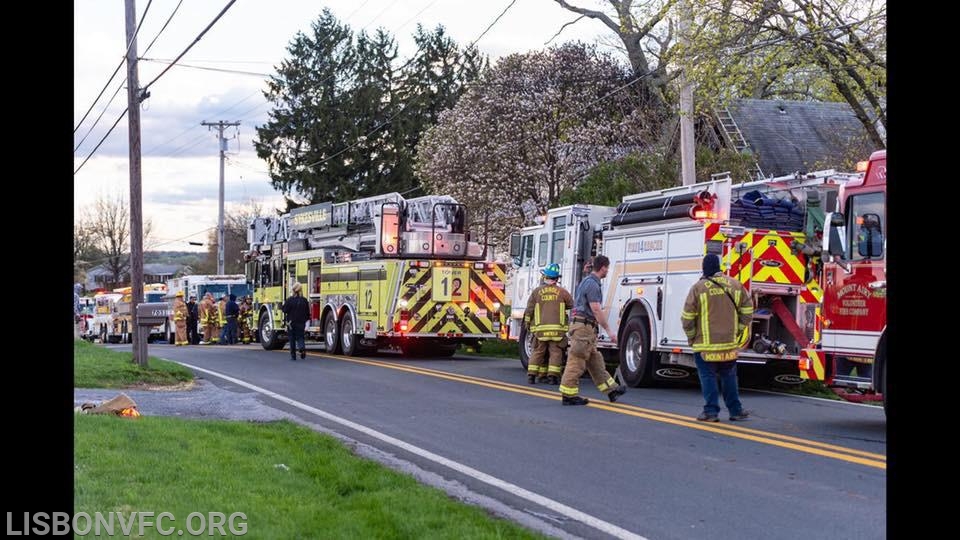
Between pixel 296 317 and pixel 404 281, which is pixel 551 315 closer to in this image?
pixel 404 281

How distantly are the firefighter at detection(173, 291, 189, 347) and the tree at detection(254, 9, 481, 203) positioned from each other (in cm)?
2254

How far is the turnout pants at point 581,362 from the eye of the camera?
47.5 feet

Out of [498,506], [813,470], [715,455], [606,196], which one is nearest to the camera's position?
[498,506]

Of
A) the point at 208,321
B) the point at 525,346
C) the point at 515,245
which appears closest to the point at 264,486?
the point at 525,346

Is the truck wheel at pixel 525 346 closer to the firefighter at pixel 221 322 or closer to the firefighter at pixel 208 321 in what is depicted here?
the firefighter at pixel 221 322

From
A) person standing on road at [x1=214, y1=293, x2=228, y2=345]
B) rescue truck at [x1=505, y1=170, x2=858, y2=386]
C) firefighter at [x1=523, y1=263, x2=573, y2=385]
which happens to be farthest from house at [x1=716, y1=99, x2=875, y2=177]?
firefighter at [x1=523, y1=263, x2=573, y2=385]

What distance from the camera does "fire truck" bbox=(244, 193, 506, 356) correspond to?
2562cm

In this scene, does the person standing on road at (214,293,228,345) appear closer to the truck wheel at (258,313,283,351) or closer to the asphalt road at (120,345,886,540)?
the truck wheel at (258,313,283,351)

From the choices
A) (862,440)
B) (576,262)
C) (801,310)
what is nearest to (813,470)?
(862,440)
